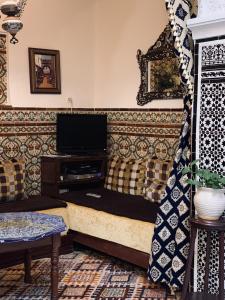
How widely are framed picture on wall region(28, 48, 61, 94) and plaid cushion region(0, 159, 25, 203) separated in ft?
3.33

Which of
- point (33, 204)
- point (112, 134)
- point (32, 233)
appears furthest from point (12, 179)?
point (32, 233)

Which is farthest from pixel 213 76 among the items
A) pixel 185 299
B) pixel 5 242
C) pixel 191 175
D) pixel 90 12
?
pixel 90 12

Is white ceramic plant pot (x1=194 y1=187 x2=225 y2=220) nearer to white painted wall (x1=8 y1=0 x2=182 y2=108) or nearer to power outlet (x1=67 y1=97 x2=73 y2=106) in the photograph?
white painted wall (x1=8 y1=0 x2=182 y2=108)

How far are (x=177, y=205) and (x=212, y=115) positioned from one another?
2.93 feet

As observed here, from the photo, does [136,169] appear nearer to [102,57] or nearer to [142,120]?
[142,120]

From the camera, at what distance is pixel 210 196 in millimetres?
3645

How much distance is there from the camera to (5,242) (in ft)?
11.9

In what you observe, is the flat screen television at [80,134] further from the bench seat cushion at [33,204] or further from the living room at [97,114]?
the bench seat cushion at [33,204]

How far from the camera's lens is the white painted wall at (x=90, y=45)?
6.07 meters

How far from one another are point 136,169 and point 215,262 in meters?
2.29

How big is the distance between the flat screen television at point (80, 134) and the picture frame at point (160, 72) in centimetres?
70

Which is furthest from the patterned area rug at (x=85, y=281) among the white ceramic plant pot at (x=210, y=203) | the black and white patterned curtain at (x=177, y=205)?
the white ceramic plant pot at (x=210, y=203)

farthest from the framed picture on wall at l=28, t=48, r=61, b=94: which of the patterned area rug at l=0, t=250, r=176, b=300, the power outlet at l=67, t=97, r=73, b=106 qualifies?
the patterned area rug at l=0, t=250, r=176, b=300

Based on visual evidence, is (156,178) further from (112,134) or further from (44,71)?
(44,71)
